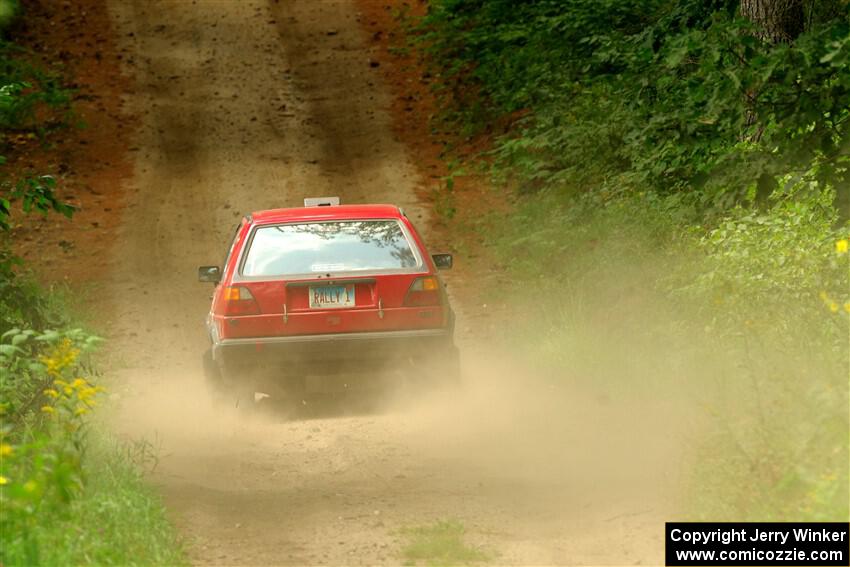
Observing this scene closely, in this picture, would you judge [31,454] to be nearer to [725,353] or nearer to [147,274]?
[725,353]

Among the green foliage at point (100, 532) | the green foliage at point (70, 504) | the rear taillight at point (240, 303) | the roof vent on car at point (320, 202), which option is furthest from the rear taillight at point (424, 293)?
the green foliage at point (100, 532)

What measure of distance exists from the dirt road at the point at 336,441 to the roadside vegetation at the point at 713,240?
1.84 ft

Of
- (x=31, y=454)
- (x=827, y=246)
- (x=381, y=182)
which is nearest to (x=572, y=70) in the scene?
(x=381, y=182)

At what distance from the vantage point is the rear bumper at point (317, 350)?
993 cm

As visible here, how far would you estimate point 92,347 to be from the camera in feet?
23.1

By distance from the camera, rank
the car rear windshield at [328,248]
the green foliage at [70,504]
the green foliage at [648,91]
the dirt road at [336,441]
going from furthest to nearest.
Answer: the car rear windshield at [328,248] < the green foliage at [648,91] < the dirt road at [336,441] < the green foliage at [70,504]

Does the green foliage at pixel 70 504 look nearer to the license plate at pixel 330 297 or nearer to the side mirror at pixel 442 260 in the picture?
the license plate at pixel 330 297

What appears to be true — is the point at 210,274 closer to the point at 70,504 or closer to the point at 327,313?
the point at 327,313

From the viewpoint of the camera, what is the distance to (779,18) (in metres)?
12.2

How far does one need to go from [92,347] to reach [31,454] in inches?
46.8

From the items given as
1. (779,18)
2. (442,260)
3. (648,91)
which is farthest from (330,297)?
(779,18)

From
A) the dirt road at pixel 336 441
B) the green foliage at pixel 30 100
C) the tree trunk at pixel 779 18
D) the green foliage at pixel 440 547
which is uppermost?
the green foliage at pixel 30 100

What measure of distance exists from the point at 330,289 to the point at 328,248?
0.45 meters

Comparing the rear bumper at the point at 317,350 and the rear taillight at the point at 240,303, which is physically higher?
the rear taillight at the point at 240,303
